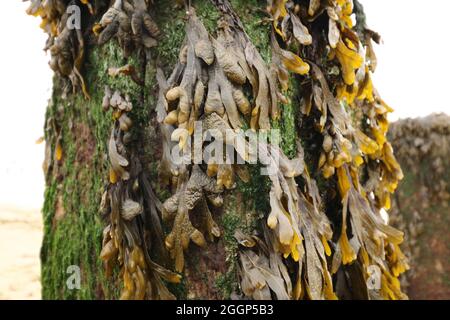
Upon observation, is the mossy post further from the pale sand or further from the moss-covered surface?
the pale sand

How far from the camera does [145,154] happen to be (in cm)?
121

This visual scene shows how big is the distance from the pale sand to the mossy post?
3038mm

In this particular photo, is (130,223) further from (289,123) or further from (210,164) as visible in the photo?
(289,123)

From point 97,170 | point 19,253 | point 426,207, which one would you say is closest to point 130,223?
point 97,170

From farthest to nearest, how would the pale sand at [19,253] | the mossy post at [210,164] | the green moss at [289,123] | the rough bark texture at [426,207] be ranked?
the pale sand at [19,253] → the rough bark texture at [426,207] → the green moss at [289,123] → the mossy post at [210,164]

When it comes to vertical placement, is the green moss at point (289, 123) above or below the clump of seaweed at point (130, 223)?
above

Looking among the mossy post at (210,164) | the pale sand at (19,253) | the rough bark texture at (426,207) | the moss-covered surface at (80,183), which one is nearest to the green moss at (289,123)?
the mossy post at (210,164)

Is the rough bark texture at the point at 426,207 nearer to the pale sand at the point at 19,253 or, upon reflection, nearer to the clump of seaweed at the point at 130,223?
the clump of seaweed at the point at 130,223

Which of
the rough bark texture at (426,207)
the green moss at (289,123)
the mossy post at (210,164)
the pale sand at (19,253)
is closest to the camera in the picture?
the mossy post at (210,164)

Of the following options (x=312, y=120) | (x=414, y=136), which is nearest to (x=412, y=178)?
(x=414, y=136)

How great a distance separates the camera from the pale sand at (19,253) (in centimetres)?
411

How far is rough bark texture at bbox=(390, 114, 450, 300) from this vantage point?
8.76 feet

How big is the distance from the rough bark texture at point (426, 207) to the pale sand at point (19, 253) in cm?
299
